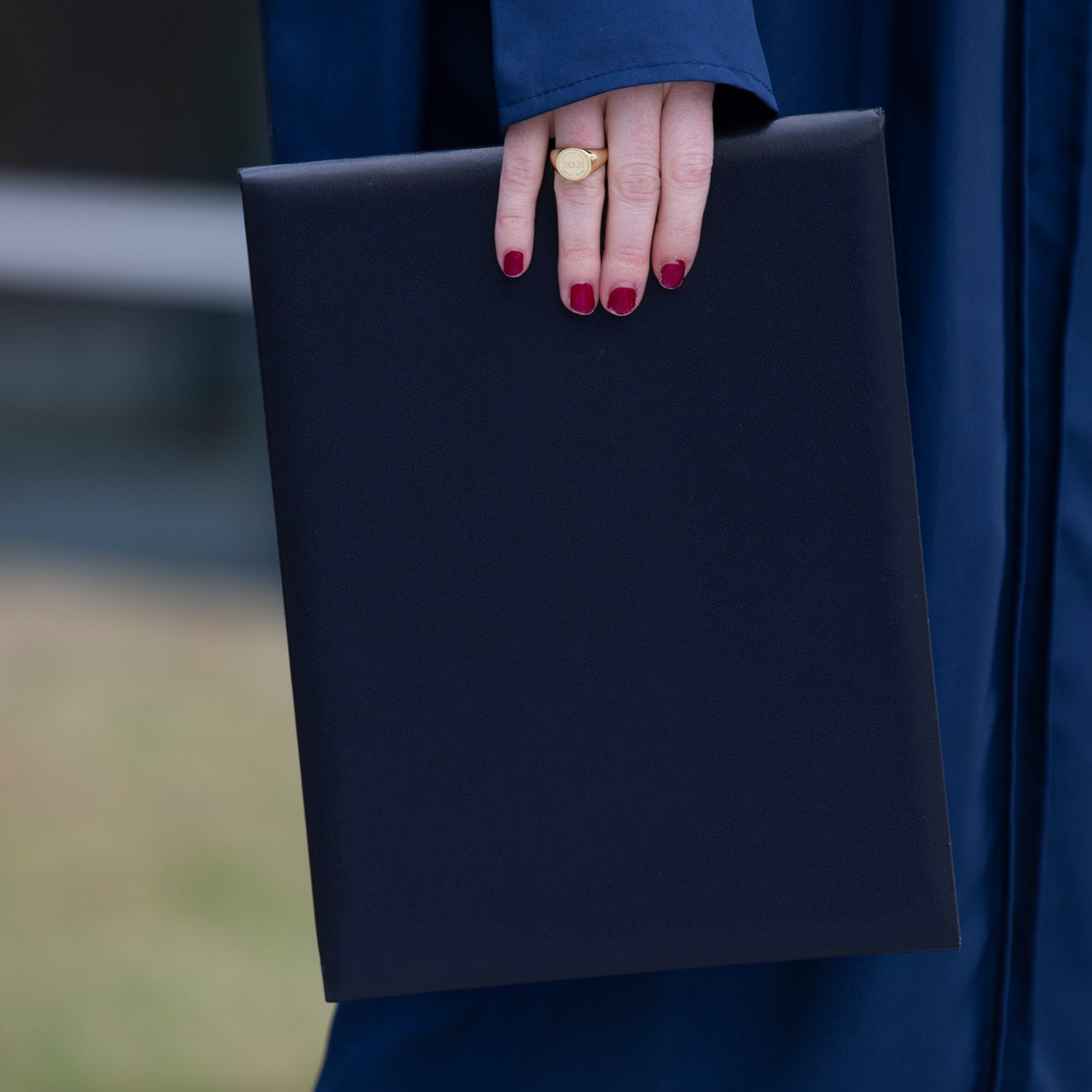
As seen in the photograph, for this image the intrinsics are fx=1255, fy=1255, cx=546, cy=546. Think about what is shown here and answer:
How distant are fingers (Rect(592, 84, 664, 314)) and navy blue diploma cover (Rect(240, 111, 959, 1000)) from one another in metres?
0.03

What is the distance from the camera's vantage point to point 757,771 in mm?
751

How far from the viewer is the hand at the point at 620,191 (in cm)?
68

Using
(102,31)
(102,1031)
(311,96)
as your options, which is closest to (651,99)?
(311,96)

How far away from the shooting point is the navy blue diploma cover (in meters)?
0.70

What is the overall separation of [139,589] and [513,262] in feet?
8.73

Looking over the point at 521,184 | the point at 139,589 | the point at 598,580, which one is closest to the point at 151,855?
the point at 139,589

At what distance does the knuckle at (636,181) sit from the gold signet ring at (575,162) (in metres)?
0.01

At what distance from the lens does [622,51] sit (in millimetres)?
659

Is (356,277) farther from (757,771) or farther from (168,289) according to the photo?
(168,289)

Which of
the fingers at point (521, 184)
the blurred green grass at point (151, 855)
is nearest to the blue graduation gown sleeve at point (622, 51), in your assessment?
the fingers at point (521, 184)

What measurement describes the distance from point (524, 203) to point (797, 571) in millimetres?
260

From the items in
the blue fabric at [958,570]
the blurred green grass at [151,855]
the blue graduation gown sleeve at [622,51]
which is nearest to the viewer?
the blue graduation gown sleeve at [622,51]

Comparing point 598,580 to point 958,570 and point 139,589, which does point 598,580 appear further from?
point 139,589

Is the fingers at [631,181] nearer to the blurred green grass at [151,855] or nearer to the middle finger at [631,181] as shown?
the middle finger at [631,181]
